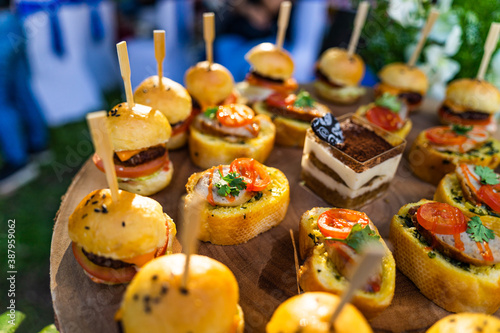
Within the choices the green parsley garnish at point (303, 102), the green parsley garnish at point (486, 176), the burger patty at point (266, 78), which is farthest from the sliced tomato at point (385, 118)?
the burger patty at point (266, 78)

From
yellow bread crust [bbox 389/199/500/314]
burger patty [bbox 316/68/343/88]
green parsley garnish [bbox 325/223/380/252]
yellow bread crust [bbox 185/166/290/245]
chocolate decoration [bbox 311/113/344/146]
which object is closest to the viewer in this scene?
green parsley garnish [bbox 325/223/380/252]

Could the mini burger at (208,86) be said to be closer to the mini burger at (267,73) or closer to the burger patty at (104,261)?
the mini burger at (267,73)

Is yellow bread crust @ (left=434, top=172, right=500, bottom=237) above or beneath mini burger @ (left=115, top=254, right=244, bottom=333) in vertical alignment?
beneath

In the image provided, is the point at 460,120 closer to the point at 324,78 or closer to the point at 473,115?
the point at 473,115

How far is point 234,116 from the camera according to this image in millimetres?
3645

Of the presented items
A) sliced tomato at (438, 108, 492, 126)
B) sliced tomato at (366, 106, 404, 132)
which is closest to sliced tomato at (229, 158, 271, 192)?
sliced tomato at (366, 106, 404, 132)

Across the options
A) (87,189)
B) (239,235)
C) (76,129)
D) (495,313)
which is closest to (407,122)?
(495,313)

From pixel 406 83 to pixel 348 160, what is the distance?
2460mm

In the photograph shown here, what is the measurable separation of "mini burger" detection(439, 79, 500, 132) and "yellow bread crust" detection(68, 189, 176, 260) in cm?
420

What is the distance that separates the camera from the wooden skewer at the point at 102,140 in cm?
195

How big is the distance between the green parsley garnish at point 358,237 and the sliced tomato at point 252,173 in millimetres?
775

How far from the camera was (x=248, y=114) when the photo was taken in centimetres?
374

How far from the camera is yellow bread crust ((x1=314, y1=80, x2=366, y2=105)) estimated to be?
17.0 feet

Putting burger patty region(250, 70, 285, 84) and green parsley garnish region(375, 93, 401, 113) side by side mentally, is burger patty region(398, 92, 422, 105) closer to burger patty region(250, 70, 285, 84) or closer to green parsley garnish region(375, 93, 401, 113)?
green parsley garnish region(375, 93, 401, 113)
